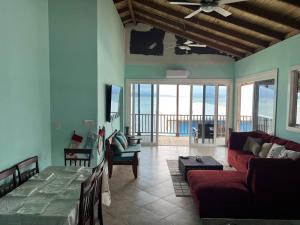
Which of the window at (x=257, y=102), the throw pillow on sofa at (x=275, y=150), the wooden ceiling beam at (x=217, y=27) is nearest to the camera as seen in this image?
the throw pillow on sofa at (x=275, y=150)

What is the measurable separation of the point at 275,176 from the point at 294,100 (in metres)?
2.02

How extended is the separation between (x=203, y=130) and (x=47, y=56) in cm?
555

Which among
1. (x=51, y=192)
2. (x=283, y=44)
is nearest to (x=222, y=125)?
(x=283, y=44)

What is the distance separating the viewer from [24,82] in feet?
9.35

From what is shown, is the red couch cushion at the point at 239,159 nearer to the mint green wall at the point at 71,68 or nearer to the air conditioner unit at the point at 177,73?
the mint green wall at the point at 71,68

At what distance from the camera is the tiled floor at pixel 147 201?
304 cm

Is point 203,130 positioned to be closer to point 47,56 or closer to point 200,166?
point 200,166

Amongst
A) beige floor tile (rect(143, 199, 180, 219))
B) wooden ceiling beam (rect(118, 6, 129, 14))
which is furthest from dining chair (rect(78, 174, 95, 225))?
wooden ceiling beam (rect(118, 6, 129, 14))

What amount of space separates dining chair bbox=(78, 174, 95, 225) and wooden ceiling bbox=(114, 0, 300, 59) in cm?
366

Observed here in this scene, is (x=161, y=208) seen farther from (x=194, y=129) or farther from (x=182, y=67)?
(x=182, y=67)

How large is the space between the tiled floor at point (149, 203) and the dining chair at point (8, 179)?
116cm

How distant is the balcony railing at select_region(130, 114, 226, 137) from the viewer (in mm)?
7895

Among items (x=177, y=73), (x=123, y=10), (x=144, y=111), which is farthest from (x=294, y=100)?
(x=144, y=111)

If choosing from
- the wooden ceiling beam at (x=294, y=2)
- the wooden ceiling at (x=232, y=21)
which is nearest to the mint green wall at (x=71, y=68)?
the wooden ceiling at (x=232, y=21)
